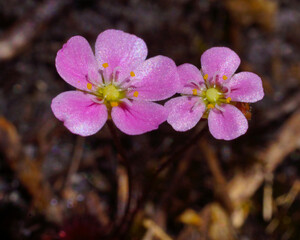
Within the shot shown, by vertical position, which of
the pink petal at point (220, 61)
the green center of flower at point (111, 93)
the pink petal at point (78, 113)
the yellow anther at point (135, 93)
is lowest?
the pink petal at point (78, 113)

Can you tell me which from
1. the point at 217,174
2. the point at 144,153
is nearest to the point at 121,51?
the point at 144,153

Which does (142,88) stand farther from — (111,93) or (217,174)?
(217,174)

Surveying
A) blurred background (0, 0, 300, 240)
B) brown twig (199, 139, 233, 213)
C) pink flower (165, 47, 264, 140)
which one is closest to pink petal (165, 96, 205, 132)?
pink flower (165, 47, 264, 140)

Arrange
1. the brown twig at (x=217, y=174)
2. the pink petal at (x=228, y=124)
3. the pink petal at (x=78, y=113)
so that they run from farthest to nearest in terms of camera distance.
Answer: the brown twig at (x=217, y=174) → the pink petal at (x=228, y=124) → the pink petal at (x=78, y=113)

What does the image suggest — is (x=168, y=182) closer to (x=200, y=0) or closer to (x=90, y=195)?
(x=90, y=195)

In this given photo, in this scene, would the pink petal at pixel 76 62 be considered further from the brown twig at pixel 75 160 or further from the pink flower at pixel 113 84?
the brown twig at pixel 75 160

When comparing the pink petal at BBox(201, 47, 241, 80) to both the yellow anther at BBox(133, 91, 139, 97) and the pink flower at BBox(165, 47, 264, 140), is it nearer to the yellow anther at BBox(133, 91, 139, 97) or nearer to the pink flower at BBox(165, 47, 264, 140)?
the pink flower at BBox(165, 47, 264, 140)

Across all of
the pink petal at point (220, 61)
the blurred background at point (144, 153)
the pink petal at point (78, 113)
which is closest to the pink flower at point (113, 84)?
the pink petal at point (78, 113)
